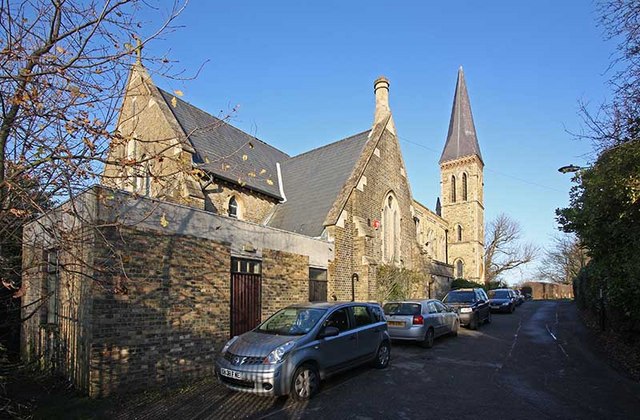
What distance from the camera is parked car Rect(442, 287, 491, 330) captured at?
17.7 m

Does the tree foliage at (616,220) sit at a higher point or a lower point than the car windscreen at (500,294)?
higher

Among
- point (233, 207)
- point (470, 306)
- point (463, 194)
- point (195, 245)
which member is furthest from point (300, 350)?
point (463, 194)

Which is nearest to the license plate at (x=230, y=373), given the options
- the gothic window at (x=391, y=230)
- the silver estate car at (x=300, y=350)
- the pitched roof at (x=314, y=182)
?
the silver estate car at (x=300, y=350)

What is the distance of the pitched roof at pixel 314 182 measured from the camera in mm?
17452

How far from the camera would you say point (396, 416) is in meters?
6.52

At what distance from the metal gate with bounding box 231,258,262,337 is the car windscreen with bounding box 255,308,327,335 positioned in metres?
2.33

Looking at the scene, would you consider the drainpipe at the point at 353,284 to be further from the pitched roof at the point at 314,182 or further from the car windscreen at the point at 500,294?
the car windscreen at the point at 500,294

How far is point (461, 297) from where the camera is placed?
18766 mm

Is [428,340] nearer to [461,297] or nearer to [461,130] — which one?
[461,297]

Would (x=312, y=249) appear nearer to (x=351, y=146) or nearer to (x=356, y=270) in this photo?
(x=356, y=270)

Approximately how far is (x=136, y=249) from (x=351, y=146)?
49.6ft

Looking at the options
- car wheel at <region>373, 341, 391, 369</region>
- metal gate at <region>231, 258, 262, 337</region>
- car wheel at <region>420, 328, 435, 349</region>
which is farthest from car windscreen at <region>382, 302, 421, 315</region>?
metal gate at <region>231, 258, 262, 337</region>

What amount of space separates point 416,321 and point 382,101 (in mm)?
13945

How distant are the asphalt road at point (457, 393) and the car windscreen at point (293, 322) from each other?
1.24 metres
